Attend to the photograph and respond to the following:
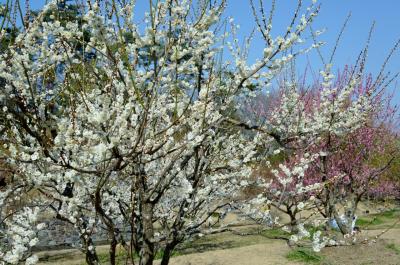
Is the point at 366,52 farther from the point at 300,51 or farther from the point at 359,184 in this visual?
the point at 359,184

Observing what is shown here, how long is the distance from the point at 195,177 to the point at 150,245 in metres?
0.84

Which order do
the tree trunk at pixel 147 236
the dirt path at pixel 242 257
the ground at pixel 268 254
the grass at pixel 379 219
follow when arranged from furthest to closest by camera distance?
1. the grass at pixel 379 219
2. the dirt path at pixel 242 257
3. the ground at pixel 268 254
4. the tree trunk at pixel 147 236

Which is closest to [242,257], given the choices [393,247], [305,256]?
[305,256]

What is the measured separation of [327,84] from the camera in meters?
5.71

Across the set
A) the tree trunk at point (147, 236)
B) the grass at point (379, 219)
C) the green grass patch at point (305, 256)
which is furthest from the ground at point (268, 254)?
the tree trunk at point (147, 236)

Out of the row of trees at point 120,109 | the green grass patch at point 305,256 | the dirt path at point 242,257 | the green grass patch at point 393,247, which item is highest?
the row of trees at point 120,109

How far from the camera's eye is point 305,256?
31.5ft

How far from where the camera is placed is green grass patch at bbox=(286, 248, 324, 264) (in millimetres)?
9320

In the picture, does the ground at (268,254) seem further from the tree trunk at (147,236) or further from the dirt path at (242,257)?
the tree trunk at (147,236)

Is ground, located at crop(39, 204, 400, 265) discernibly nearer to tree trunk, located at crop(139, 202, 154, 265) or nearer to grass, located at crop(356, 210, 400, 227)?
grass, located at crop(356, 210, 400, 227)

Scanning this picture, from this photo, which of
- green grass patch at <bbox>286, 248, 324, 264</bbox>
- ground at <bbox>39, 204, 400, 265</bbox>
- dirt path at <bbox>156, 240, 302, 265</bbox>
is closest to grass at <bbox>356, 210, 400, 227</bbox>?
ground at <bbox>39, 204, 400, 265</bbox>

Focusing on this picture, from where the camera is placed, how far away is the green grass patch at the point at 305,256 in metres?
9.32

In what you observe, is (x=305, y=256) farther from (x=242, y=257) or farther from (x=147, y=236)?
(x=147, y=236)

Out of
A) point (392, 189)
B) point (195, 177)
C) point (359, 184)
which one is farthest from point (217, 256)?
point (392, 189)
